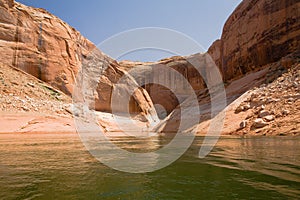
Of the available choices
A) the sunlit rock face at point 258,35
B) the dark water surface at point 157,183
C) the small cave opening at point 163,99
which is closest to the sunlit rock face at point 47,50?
the sunlit rock face at point 258,35

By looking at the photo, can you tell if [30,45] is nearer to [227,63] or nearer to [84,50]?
[84,50]

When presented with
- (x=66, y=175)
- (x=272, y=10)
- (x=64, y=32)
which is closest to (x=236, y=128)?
(x=66, y=175)

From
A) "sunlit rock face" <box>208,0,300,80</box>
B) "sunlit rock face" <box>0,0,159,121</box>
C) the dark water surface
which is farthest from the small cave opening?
the dark water surface

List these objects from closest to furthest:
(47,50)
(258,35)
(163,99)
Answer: (47,50) < (258,35) < (163,99)

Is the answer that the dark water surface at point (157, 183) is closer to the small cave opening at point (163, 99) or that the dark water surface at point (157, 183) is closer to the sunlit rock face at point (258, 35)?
the sunlit rock face at point (258, 35)

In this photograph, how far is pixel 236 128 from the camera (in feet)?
55.4

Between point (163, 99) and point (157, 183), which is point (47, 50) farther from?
point (163, 99)

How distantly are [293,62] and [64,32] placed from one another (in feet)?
110

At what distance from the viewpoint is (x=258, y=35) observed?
3547cm

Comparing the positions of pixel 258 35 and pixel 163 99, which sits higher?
pixel 258 35

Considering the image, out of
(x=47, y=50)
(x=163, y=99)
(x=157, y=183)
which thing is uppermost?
(x=47, y=50)

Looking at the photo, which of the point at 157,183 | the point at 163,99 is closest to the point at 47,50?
the point at 157,183

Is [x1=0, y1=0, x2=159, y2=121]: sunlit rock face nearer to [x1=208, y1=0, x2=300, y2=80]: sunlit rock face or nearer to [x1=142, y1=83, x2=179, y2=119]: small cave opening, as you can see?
[x1=208, y1=0, x2=300, y2=80]: sunlit rock face

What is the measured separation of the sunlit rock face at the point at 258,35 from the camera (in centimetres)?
3031
